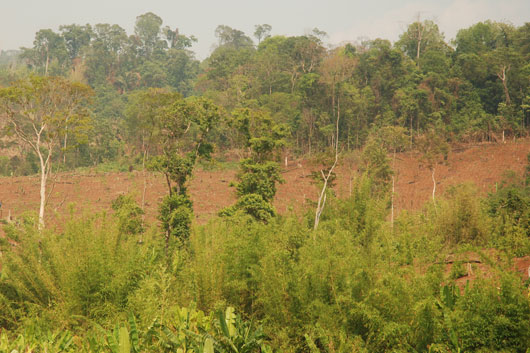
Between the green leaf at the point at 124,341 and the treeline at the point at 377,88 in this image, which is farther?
the treeline at the point at 377,88

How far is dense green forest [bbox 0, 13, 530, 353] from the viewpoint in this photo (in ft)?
13.1

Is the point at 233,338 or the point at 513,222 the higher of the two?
the point at 513,222

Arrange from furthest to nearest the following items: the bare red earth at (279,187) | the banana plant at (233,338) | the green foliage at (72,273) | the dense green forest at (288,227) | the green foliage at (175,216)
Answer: the bare red earth at (279,187) → the green foliage at (175,216) → the green foliage at (72,273) → the banana plant at (233,338) → the dense green forest at (288,227)

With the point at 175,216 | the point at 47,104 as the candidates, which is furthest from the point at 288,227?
the point at 47,104

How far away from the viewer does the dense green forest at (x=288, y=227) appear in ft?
13.1

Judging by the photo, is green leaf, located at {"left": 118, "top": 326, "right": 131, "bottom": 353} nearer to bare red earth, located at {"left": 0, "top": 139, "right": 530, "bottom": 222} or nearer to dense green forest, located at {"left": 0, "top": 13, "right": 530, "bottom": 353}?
dense green forest, located at {"left": 0, "top": 13, "right": 530, "bottom": 353}

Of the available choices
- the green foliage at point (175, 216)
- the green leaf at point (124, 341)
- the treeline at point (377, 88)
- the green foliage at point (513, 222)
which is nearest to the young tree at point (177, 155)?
the green foliage at point (175, 216)

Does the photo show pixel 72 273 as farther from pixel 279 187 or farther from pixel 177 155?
pixel 279 187

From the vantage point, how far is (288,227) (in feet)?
21.4

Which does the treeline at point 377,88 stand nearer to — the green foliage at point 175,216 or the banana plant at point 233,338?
the green foliage at point 175,216

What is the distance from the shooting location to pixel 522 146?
28031mm

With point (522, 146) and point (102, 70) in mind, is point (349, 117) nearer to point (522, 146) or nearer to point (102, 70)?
point (522, 146)

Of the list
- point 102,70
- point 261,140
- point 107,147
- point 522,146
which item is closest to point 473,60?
point 522,146

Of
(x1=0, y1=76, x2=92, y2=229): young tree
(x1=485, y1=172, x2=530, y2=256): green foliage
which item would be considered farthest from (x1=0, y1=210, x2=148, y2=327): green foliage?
(x1=0, y1=76, x2=92, y2=229): young tree
